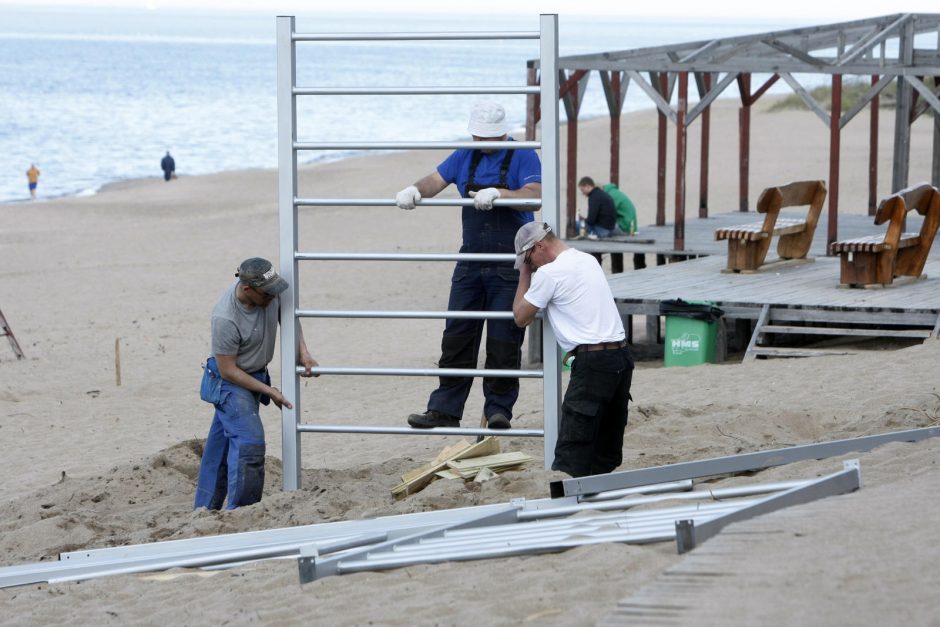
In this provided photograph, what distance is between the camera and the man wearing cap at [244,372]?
645 cm

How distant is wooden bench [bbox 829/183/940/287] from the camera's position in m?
12.2

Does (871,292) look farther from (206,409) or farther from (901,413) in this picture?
(206,409)

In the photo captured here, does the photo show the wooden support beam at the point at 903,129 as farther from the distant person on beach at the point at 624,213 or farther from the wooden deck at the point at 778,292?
the distant person on beach at the point at 624,213

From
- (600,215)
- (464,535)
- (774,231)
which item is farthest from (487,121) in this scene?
(600,215)

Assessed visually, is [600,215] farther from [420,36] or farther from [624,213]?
[420,36]

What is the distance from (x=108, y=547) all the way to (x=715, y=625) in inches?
136

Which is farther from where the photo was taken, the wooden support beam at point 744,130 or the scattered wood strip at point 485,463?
the wooden support beam at point 744,130

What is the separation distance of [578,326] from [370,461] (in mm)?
3293

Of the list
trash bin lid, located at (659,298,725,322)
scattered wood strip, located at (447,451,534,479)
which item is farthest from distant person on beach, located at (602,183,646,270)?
scattered wood strip, located at (447,451,534,479)

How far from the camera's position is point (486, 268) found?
655 centimetres

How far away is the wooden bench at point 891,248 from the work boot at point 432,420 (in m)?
6.69

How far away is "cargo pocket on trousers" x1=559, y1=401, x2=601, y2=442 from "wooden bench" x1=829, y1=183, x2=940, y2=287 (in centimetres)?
680

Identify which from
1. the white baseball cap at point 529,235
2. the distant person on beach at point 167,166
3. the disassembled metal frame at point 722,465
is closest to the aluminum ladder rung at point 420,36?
the white baseball cap at point 529,235

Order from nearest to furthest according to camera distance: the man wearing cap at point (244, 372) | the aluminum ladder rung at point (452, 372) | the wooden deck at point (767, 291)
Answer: the aluminum ladder rung at point (452, 372) → the man wearing cap at point (244, 372) → the wooden deck at point (767, 291)
